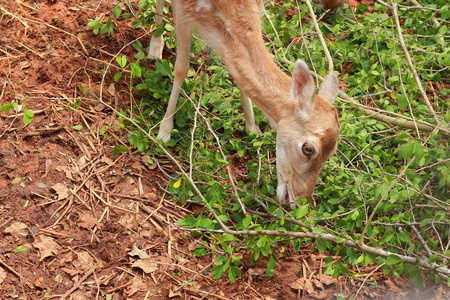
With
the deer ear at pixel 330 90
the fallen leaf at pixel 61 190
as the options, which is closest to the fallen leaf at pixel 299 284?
the deer ear at pixel 330 90

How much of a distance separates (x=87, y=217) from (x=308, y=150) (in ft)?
7.02

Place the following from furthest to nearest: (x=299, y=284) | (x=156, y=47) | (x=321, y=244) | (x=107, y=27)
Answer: (x=156, y=47)
(x=107, y=27)
(x=299, y=284)
(x=321, y=244)

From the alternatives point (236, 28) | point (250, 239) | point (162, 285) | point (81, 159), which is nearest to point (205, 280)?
point (162, 285)

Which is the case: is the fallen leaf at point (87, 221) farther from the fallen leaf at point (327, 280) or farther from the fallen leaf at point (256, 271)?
the fallen leaf at point (327, 280)

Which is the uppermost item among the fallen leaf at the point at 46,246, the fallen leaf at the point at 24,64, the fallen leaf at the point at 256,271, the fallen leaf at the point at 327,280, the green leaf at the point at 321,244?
the fallen leaf at the point at 24,64

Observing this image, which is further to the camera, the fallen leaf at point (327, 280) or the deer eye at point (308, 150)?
the fallen leaf at point (327, 280)

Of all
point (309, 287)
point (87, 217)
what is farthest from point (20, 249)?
point (309, 287)

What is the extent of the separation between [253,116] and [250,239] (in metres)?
2.00

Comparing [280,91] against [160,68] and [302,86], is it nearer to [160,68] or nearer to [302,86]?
[302,86]

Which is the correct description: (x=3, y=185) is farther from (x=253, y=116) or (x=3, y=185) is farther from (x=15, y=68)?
(x=253, y=116)

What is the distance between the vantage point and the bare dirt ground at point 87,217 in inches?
139

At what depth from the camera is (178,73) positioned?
476cm

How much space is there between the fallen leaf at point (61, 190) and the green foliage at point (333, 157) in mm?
625

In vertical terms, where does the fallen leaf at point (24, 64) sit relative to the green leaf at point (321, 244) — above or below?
above
